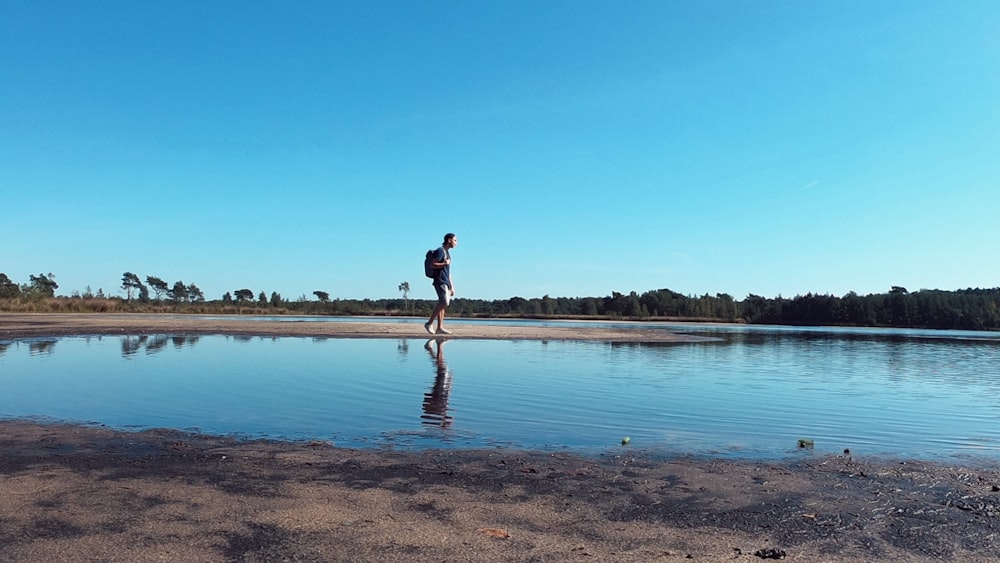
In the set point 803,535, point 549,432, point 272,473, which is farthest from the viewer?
point 549,432

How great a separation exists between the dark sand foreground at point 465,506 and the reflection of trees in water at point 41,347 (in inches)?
396

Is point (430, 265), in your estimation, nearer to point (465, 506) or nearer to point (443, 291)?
point (443, 291)

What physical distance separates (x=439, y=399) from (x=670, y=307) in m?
85.0

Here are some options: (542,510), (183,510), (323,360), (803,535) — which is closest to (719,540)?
(803,535)

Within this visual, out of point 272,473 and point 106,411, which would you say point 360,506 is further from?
point 106,411

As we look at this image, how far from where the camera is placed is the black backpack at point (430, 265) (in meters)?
18.0

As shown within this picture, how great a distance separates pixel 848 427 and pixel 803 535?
14.5 feet

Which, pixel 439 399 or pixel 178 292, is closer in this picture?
pixel 439 399

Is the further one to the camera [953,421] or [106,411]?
[953,421]

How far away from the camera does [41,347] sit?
50.1 feet

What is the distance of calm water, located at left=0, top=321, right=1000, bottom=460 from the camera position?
21.1 ft

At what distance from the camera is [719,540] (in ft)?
11.2

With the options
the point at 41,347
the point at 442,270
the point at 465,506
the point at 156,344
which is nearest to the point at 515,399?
the point at 465,506

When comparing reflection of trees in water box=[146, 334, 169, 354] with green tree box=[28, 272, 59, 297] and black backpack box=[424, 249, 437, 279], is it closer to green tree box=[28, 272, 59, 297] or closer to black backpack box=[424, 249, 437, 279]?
black backpack box=[424, 249, 437, 279]
